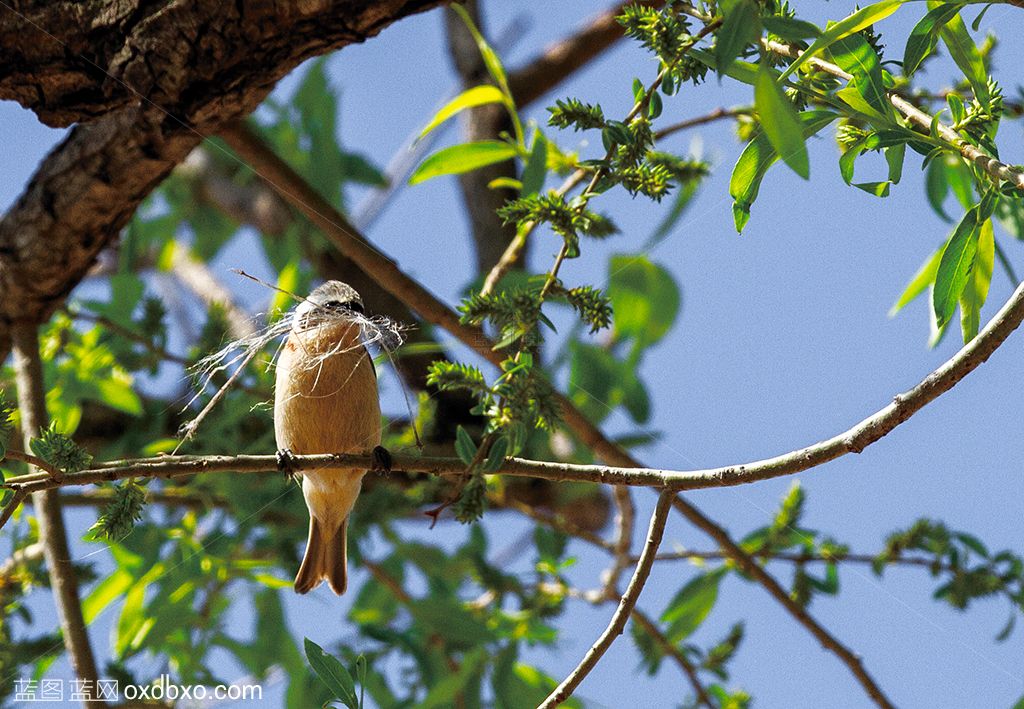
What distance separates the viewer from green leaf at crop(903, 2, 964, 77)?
0.71 m

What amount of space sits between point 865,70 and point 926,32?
76mm

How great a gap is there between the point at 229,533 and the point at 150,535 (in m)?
0.09

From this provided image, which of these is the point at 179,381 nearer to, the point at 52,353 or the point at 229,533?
the point at 229,533

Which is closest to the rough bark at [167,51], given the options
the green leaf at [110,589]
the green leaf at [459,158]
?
the green leaf at [459,158]

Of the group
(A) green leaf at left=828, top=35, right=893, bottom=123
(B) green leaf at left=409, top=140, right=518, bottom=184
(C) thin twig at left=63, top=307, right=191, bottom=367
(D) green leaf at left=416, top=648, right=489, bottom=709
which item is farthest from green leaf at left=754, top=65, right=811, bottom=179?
(D) green leaf at left=416, top=648, right=489, bottom=709

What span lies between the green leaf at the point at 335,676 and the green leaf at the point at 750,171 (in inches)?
17.7

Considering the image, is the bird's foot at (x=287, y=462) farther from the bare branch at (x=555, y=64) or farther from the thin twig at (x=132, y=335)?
the bare branch at (x=555, y=64)

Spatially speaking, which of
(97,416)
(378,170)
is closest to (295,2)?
(378,170)

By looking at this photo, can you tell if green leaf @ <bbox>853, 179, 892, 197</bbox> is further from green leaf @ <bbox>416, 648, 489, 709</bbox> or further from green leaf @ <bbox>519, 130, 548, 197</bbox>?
green leaf @ <bbox>416, 648, 489, 709</bbox>

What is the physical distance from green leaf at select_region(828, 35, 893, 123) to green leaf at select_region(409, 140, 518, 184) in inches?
16.6

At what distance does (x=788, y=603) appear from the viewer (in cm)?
109

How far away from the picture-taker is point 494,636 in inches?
57.0

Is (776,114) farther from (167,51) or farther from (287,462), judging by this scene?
(167,51)

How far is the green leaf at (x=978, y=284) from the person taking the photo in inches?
30.2
